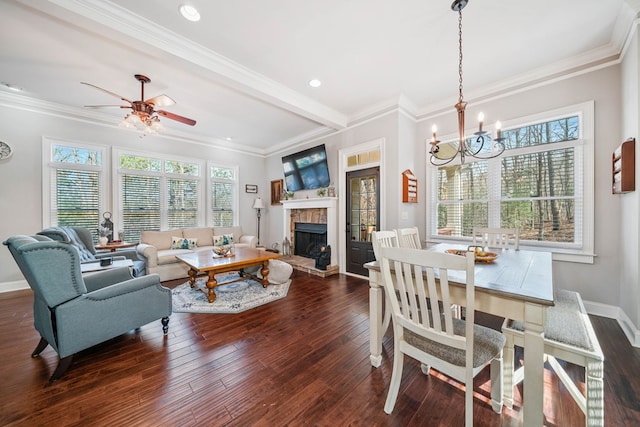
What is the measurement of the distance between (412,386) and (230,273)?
3579 mm

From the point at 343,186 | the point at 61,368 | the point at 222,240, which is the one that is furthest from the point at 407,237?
the point at 222,240

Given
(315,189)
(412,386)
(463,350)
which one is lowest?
(412,386)

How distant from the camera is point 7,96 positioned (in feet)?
11.4

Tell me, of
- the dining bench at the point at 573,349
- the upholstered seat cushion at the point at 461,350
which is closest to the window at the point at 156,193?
the upholstered seat cushion at the point at 461,350

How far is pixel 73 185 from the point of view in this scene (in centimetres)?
396

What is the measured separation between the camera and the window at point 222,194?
568 cm

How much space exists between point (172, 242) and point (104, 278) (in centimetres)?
246

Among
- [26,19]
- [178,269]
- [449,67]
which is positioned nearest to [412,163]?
[449,67]

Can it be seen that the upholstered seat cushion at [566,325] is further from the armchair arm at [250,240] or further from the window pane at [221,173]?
the window pane at [221,173]

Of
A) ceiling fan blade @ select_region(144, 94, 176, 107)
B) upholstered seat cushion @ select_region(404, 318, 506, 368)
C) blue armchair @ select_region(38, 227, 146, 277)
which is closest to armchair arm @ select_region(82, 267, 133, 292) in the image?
blue armchair @ select_region(38, 227, 146, 277)

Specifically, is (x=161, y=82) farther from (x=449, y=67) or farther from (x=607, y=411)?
(x=607, y=411)

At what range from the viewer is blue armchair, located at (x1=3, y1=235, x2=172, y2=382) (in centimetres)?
160

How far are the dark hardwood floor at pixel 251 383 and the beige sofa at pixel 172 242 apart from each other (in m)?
1.57

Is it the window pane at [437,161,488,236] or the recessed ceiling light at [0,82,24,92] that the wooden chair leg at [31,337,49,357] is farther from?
the window pane at [437,161,488,236]
